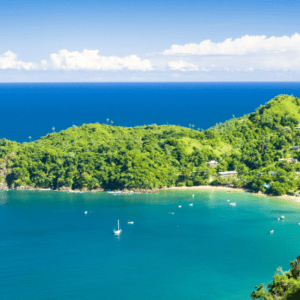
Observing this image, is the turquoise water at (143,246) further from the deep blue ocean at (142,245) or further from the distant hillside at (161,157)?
the distant hillside at (161,157)

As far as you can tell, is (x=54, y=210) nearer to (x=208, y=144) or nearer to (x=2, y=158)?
(x=2, y=158)

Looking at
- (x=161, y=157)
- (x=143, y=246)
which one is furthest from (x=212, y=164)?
(x=143, y=246)

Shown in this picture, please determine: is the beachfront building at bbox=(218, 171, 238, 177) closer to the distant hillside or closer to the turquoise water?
the distant hillside

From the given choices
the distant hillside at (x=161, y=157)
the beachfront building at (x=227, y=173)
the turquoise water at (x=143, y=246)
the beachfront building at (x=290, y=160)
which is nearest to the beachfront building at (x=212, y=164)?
the distant hillside at (x=161, y=157)

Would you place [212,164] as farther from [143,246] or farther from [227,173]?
[143,246]

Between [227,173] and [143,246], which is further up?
[227,173]

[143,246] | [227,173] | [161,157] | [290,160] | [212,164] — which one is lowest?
[143,246]

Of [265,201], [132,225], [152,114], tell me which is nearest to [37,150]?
[132,225]
